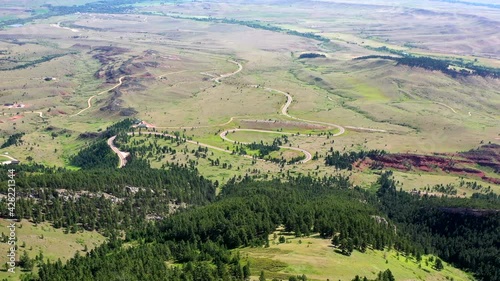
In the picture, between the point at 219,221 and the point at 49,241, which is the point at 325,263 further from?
the point at 49,241

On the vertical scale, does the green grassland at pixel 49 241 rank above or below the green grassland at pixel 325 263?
below

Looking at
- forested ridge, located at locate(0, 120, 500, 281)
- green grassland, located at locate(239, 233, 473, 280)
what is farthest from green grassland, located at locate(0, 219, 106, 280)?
green grassland, located at locate(239, 233, 473, 280)

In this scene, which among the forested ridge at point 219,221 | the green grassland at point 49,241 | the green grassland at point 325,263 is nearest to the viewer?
the green grassland at point 325,263

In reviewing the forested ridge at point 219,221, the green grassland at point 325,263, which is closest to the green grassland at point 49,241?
the forested ridge at point 219,221

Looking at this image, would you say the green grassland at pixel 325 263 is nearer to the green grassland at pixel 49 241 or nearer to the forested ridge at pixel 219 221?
the forested ridge at pixel 219 221

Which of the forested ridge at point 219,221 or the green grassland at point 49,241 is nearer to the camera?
the forested ridge at point 219,221
